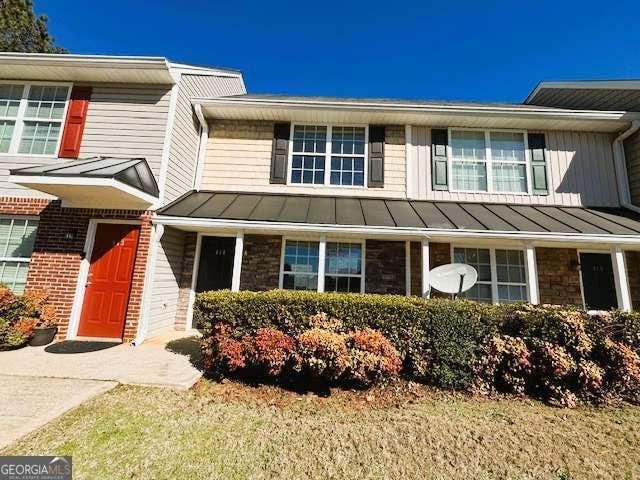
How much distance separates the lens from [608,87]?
314 inches

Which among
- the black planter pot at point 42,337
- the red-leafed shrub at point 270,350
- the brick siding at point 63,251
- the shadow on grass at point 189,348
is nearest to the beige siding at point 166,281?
the brick siding at point 63,251

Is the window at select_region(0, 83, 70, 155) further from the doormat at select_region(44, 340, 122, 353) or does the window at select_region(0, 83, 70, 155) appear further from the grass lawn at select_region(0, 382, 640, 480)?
the grass lawn at select_region(0, 382, 640, 480)

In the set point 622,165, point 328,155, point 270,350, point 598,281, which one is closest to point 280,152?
point 328,155

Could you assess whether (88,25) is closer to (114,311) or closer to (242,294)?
(114,311)

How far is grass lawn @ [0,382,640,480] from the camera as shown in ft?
9.28

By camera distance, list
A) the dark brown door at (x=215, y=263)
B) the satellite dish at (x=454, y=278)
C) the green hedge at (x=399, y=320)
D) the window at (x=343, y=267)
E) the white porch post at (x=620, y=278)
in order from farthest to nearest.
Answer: the dark brown door at (x=215, y=263), the window at (x=343, y=267), the white porch post at (x=620, y=278), the satellite dish at (x=454, y=278), the green hedge at (x=399, y=320)

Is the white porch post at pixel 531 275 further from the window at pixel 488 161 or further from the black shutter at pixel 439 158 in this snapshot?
the black shutter at pixel 439 158

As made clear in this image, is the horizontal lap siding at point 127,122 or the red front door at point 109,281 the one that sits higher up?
the horizontal lap siding at point 127,122

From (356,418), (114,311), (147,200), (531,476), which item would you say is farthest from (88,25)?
(531,476)

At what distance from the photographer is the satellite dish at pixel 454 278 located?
593 centimetres

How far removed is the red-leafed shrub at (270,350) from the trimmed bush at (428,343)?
0.05ft

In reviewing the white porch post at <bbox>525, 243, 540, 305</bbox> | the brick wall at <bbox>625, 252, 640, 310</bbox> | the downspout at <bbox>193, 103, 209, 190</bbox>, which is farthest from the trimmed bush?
the downspout at <bbox>193, 103, 209, 190</bbox>

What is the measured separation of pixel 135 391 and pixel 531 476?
4.70 metres

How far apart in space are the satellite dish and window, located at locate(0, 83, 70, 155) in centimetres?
905
